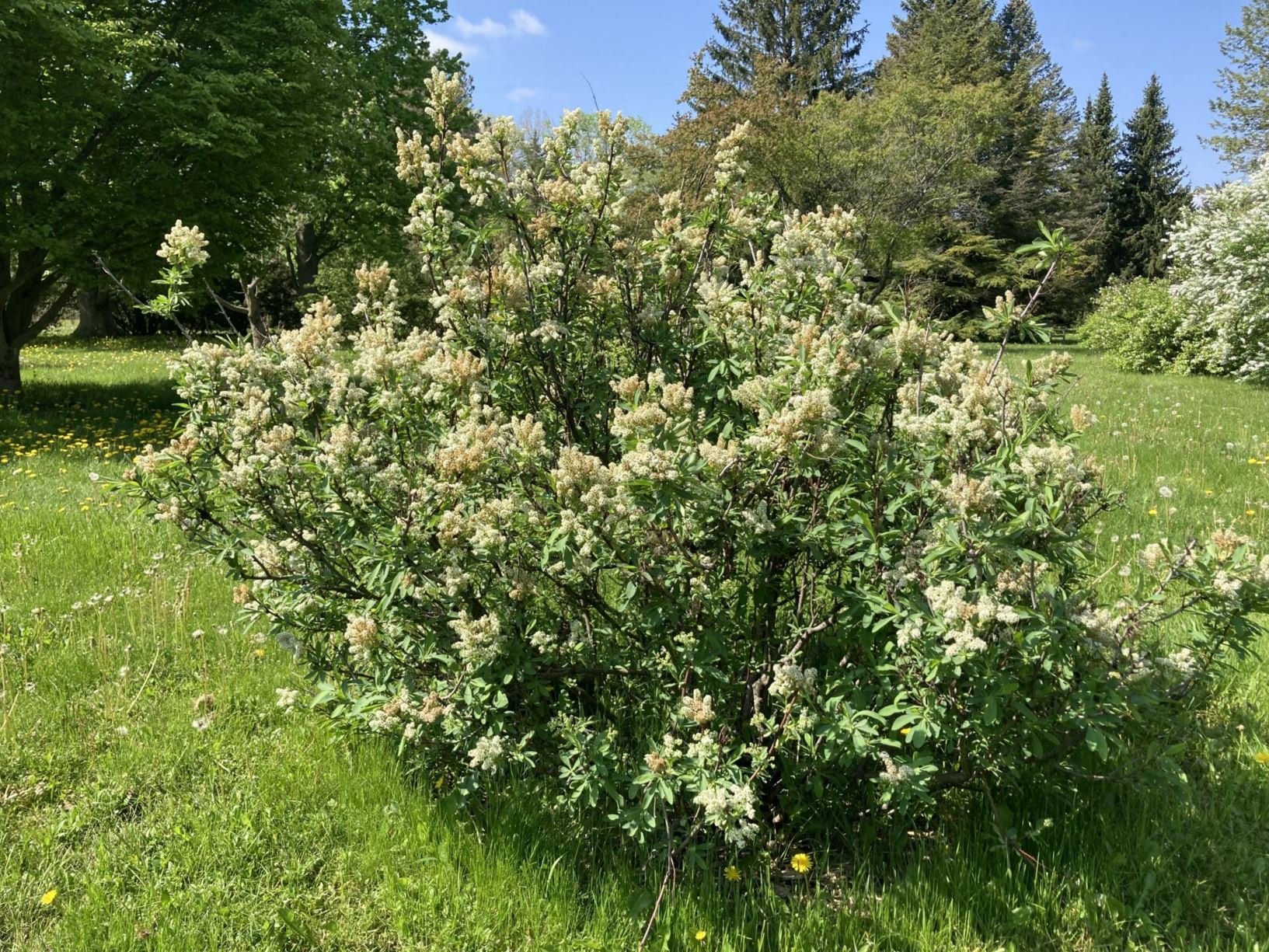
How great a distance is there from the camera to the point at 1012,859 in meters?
2.50

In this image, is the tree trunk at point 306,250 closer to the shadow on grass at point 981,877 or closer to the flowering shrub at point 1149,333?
the flowering shrub at point 1149,333

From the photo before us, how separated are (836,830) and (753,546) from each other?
3.62 ft

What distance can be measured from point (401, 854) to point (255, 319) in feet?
6.74

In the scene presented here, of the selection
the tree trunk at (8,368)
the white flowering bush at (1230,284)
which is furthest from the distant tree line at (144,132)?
the white flowering bush at (1230,284)

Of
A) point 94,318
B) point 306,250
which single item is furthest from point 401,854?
point 94,318

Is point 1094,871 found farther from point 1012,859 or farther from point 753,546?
point 753,546

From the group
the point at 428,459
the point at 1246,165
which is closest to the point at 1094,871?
the point at 428,459

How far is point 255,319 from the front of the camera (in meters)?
2.97

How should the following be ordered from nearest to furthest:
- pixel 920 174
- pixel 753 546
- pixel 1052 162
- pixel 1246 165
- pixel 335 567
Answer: pixel 753 546
pixel 335 567
pixel 920 174
pixel 1246 165
pixel 1052 162

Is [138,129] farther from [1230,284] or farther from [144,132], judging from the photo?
[1230,284]

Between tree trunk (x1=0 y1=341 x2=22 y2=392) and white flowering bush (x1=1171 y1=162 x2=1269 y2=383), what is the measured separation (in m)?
20.6

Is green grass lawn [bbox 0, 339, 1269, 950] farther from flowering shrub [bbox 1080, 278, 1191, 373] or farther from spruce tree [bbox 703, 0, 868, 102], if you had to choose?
spruce tree [bbox 703, 0, 868, 102]

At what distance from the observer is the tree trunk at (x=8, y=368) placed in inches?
450

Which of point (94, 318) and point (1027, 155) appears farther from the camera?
point (1027, 155)
